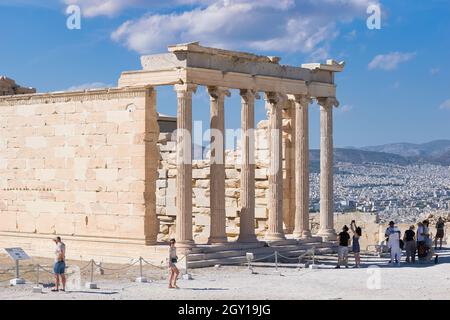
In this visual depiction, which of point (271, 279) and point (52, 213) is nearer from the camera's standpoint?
point (271, 279)

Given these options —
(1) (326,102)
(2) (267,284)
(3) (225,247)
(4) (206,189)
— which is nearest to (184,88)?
(3) (225,247)

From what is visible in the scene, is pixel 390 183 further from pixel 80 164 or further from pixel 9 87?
pixel 80 164

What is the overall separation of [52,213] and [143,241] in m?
4.19

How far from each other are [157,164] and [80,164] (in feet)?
8.49

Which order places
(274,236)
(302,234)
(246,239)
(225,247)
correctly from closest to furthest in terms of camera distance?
(225,247) → (246,239) → (274,236) → (302,234)

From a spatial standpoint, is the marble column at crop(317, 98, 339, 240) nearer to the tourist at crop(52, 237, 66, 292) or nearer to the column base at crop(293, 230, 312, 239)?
the column base at crop(293, 230, 312, 239)

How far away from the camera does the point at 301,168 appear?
33.3 metres

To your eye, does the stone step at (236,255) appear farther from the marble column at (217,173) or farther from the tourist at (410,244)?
the tourist at (410,244)

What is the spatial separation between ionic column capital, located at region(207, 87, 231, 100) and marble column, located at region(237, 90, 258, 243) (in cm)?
109

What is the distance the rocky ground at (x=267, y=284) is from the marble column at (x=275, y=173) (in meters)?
2.84

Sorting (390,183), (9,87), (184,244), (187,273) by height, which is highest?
(9,87)
